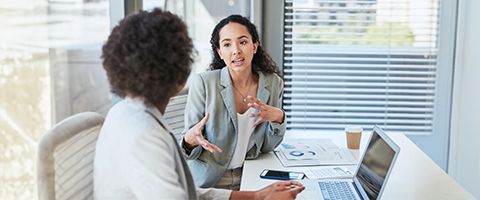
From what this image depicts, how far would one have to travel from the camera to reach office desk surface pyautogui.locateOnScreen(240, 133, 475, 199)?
1.84 metres

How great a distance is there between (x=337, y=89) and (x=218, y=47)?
1418 millimetres

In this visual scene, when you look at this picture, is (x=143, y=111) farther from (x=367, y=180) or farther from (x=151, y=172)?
(x=367, y=180)

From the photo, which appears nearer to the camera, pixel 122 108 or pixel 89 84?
pixel 122 108

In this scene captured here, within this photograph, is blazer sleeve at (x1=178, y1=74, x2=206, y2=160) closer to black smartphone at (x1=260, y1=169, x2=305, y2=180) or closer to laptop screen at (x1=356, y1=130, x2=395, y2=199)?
black smartphone at (x1=260, y1=169, x2=305, y2=180)

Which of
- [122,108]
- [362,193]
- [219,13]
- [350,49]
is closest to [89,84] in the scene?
[122,108]

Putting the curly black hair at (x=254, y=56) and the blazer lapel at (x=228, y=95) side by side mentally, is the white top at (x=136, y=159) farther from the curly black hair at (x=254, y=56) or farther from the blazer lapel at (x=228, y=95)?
the curly black hair at (x=254, y=56)

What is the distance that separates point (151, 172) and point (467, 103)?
2.71 meters

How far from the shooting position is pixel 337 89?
358 cm

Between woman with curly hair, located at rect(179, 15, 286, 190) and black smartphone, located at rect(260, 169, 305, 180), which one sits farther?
woman with curly hair, located at rect(179, 15, 286, 190)

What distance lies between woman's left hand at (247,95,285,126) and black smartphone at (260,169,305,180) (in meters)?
0.23

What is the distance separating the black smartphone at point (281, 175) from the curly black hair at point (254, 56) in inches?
20.7

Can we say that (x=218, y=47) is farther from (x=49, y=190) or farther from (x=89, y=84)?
(x=49, y=190)

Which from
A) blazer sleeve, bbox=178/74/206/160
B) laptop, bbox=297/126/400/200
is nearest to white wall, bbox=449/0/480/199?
laptop, bbox=297/126/400/200

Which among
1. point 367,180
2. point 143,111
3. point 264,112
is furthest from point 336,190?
point 143,111
